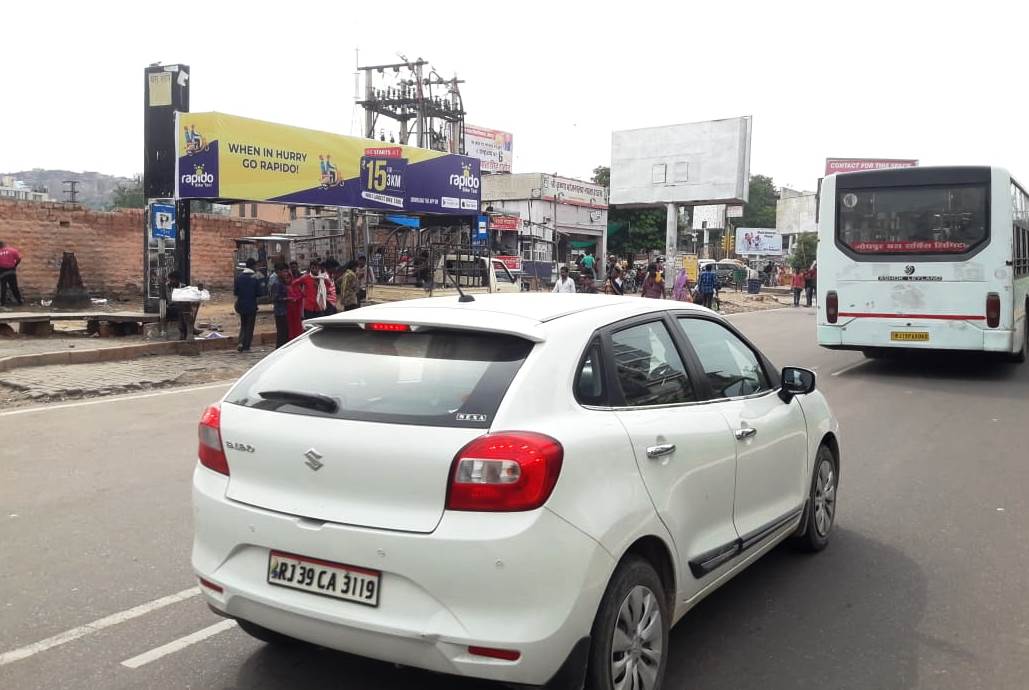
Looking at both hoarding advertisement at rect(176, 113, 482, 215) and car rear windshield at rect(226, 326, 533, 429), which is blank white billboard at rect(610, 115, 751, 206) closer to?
hoarding advertisement at rect(176, 113, 482, 215)

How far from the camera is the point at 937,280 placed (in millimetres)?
13211

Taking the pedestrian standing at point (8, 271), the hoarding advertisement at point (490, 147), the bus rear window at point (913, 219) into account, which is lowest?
the pedestrian standing at point (8, 271)

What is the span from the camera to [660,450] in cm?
343

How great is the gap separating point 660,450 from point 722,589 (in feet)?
5.41

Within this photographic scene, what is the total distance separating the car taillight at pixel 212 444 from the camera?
3.45 m

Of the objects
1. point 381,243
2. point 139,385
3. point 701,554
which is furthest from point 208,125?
point 381,243

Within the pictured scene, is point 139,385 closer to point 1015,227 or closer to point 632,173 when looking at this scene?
point 1015,227

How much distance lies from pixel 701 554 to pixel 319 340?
1792mm

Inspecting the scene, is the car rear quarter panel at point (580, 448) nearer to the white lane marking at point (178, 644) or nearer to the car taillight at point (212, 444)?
the car taillight at point (212, 444)

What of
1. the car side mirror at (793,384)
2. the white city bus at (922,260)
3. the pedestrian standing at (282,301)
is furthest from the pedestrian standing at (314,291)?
the car side mirror at (793,384)

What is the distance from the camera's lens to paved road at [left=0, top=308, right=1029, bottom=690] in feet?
12.2

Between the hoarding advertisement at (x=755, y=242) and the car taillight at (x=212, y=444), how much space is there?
7247cm

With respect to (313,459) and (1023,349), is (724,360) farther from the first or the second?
(1023,349)

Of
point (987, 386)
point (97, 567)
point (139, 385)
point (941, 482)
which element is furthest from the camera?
point (987, 386)
